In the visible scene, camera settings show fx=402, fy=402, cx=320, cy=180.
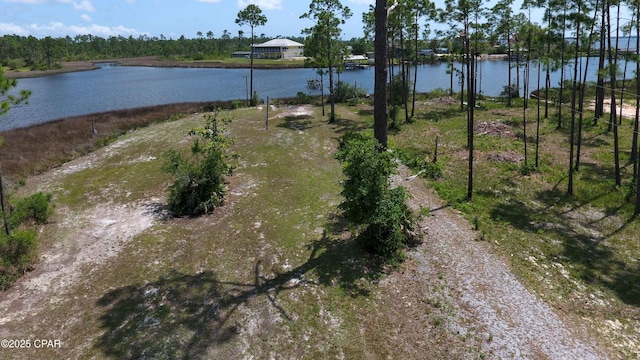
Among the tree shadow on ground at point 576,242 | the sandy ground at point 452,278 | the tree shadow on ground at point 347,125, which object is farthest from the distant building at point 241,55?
the tree shadow on ground at point 576,242

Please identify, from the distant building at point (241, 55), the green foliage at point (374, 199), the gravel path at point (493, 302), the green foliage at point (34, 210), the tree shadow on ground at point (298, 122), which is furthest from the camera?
the distant building at point (241, 55)

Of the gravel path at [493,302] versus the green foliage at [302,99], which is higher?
the green foliage at [302,99]

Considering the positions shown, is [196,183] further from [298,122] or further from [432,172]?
[298,122]

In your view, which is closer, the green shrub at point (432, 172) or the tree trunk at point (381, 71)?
the tree trunk at point (381, 71)

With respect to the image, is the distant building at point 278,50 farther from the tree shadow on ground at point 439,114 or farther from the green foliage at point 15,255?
the green foliage at point 15,255

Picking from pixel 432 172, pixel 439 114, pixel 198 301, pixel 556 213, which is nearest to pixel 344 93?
pixel 439 114

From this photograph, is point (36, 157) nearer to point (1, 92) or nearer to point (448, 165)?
point (1, 92)

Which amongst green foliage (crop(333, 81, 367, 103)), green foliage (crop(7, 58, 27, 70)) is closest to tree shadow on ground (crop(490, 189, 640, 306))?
green foliage (crop(333, 81, 367, 103))
